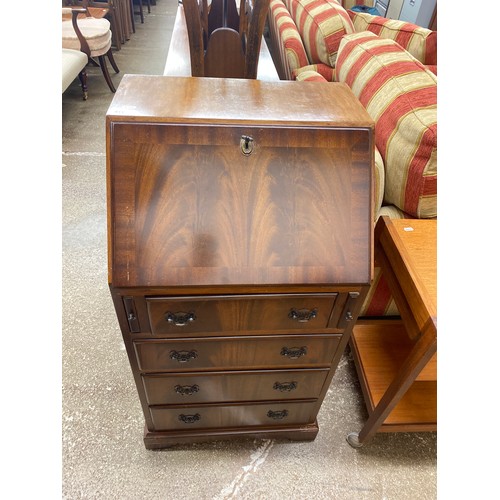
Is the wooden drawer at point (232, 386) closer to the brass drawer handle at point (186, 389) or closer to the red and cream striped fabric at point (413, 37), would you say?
the brass drawer handle at point (186, 389)

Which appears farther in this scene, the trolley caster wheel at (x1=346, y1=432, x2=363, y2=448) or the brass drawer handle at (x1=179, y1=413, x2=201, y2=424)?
the trolley caster wheel at (x1=346, y1=432, x2=363, y2=448)

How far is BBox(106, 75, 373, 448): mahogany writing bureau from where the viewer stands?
0.78 metres

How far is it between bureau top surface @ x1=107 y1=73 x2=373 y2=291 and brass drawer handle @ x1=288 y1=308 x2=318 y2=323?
0.10 metres

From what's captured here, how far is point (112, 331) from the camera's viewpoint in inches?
66.5

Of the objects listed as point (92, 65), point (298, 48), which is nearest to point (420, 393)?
point (298, 48)

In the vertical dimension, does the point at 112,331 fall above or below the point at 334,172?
below

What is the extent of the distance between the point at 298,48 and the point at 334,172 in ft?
5.75

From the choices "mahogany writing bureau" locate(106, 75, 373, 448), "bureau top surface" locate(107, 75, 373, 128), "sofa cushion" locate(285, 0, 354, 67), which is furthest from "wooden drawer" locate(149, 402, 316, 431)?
"sofa cushion" locate(285, 0, 354, 67)

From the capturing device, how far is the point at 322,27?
2129mm

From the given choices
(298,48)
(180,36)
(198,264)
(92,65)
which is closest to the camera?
(198,264)

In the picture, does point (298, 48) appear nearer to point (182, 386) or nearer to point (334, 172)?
point (334, 172)

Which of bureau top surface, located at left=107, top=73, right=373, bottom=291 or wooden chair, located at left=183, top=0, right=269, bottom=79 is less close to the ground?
wooden chair, located at left=183, top=0, right=269, bottom=79

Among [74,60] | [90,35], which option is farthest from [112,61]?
[74,60]

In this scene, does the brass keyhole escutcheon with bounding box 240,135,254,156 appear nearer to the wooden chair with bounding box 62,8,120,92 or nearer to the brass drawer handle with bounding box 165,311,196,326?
the brass drawer handle with bounding box 165,311,196,326
